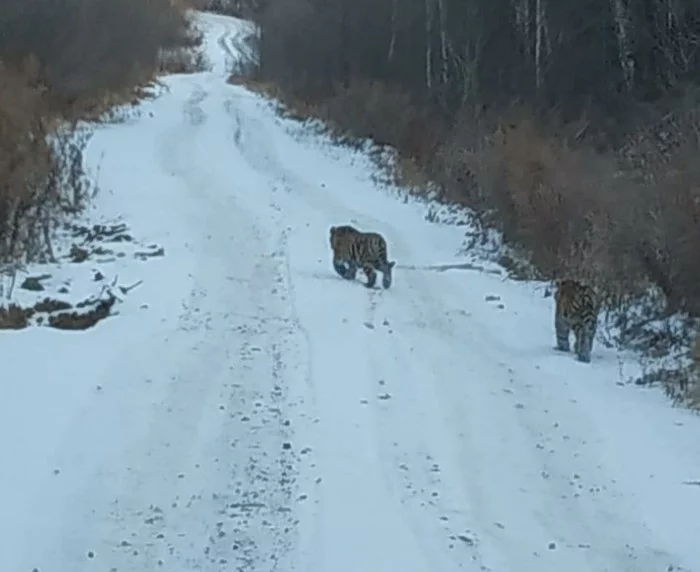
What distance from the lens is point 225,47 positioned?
7044 centimetres

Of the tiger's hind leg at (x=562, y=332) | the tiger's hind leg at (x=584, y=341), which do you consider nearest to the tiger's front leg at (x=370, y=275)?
the tiger's hind leg at (x=562, y=332)

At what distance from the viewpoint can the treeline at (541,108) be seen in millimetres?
12414

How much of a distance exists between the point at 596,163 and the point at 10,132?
771cm

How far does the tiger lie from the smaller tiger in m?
2.97

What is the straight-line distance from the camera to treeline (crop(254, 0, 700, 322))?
40.7ft

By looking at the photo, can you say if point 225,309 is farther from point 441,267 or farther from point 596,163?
point 596,163

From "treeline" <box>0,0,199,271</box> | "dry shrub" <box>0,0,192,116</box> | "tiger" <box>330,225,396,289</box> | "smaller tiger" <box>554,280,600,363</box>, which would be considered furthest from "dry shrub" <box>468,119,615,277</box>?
"dry shrub" <box>0,0,192,116</box>

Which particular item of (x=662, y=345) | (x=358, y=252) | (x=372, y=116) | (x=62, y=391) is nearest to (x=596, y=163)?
(x=358, y=252)

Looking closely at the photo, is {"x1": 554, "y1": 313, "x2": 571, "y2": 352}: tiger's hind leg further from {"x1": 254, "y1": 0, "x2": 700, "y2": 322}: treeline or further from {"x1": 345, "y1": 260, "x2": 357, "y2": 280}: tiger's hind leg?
{"x1": 345, "y1": 260, "x2": 357, "y2": 280}: tiger's hind leg

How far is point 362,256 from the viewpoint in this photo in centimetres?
1412

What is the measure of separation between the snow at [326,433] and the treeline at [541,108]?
3.33ft

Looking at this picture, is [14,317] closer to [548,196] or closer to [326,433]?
[326,433]

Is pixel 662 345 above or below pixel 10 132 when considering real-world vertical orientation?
below

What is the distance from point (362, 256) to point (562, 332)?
334 cm
